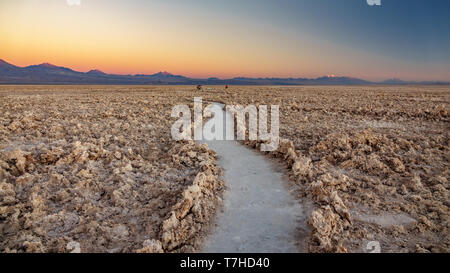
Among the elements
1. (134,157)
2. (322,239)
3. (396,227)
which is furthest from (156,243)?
(134,157)

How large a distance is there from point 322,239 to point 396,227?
4.69ft

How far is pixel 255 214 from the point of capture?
4.66m

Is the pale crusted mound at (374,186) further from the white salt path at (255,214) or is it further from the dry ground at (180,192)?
the white salt path at (255,214)

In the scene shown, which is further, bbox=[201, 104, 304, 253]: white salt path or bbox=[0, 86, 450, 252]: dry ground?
bbox=[0, 86, 450, 252]: dry ground

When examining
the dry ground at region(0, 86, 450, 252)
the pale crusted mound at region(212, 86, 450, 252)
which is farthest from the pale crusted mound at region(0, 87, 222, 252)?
the pale crusted mound at region(212, 86, 450, 252)

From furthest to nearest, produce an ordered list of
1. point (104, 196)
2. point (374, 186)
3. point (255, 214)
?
point (374, 186), point (104, 196), point (255, 214)

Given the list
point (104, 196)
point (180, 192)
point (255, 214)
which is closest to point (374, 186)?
point (255, 214)

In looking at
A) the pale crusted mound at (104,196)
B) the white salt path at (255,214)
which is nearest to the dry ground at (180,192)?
the pale crusted mound at (104,196)

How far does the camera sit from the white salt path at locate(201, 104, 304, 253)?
3.87m

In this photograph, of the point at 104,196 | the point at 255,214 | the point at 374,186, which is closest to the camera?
the point at 255,214

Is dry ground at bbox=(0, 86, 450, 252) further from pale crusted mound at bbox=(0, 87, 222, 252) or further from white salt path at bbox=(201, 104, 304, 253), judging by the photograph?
white salt path at bbox=(201, 104, 304, 253)

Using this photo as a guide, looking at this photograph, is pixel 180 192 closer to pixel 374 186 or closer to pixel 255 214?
pixel 255 214

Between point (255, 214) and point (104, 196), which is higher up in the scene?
point (104, 196)

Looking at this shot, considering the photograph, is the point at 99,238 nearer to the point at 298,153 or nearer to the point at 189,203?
the point at 189,203
